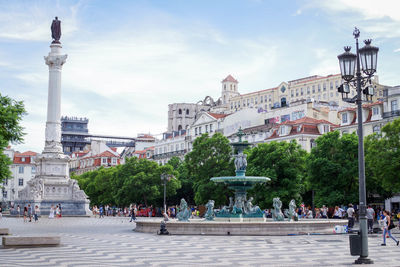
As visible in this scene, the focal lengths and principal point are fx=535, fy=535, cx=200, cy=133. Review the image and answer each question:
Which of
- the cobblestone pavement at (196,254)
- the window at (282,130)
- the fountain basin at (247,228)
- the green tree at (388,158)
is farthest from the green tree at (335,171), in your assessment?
the cobblestone pavement at (196,254)

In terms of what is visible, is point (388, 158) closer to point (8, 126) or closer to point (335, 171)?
point (335, 171)

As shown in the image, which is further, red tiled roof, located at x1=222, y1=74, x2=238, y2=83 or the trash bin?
red tiled roof, located at x1=222, y1=74, x2=238, y2=83

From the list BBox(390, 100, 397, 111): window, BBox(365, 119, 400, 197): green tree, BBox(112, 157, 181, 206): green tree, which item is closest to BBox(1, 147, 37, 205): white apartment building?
BBox(112, 157, 181, 206): green tree

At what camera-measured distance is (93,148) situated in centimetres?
12794

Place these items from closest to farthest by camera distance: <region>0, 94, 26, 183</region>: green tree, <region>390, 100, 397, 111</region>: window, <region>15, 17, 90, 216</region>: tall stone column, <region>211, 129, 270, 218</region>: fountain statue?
<region>0, 94, 26, 183</region>: green tree, <region>211, 129, 270, 218</region>: fountain statue, <region>15, 17, 90, 216</region>: tall stone column, <region>390, 100, 397, 111</region>: window

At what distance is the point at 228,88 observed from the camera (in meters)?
157

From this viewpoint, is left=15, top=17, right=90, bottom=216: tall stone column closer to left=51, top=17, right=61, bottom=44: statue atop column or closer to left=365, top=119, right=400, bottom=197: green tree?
left=51, top=17, right=61, bottom=44: statue atop column

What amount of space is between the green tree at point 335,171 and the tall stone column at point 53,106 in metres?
25.6

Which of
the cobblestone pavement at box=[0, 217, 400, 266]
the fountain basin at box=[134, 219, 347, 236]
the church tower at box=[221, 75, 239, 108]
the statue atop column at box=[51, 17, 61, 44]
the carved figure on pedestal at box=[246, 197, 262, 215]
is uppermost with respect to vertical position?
the church tower at box=[221, 75, 239, 108]

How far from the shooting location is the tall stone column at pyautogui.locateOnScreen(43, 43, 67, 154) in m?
54.5

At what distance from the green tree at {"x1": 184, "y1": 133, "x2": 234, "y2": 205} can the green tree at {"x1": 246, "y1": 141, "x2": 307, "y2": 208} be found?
4.99 m

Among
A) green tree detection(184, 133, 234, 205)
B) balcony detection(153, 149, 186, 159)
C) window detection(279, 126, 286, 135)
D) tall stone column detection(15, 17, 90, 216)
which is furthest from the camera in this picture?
balcony detection(153, 149, 186, 159)

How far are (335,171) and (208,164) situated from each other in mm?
14690

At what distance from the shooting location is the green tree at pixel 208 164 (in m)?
56.0
